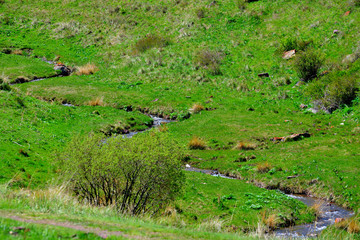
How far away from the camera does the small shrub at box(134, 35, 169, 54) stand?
63031 mm

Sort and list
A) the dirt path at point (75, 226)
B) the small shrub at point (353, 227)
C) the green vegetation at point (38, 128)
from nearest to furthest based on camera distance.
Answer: the dirt path at point (75, 226), the small shrub at point (353, 227), the green vegetation at point (38, 128)

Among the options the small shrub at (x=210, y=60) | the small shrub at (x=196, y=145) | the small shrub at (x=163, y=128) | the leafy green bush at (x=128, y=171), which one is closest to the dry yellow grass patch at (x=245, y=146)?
the small shrub at (x=196, y=145)

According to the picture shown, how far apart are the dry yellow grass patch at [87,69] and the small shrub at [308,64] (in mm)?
31363

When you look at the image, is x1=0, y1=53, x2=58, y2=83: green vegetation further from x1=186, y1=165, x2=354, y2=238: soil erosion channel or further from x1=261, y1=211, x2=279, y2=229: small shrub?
x1=186, y1=165, x2=354, y2=238: soil erosion channel

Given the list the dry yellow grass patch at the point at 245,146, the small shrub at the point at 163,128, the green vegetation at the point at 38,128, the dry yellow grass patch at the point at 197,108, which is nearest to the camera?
the green vegetation at the point at 38,128

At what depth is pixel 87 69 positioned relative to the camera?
58.1 meters

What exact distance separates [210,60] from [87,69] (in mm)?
19768

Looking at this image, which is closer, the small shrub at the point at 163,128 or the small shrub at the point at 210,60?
the small shrub at the point at 163,128

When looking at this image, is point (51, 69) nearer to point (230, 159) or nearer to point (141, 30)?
point (141, 30)

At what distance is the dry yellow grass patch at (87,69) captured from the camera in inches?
2264

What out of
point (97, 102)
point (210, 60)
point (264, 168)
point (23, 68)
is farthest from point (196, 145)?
point (23, 68)

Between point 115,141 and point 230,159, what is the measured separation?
14.0 metres

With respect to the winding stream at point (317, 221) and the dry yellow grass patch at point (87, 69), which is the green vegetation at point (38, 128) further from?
the dry yellow grass patch at point (87, 69)

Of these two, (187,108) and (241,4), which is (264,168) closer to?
(187,108)
